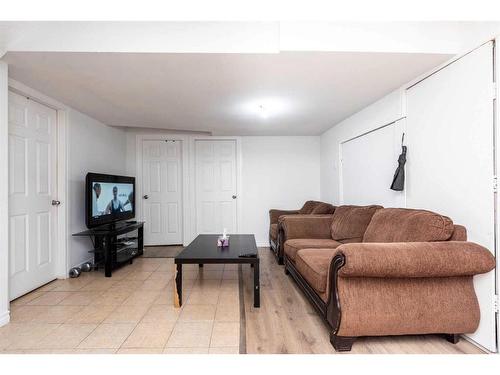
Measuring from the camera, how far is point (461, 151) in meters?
1.78

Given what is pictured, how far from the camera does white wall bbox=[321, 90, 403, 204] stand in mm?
2584

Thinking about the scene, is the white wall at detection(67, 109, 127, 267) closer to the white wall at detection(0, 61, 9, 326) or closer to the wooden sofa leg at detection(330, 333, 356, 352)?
the white wall at detection(0, 61, 9, 326)

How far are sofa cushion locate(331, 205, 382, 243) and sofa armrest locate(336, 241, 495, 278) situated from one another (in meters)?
1.16

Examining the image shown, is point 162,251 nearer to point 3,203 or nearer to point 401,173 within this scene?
point 3,203

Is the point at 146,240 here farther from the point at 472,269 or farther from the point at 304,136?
the point at 472,269

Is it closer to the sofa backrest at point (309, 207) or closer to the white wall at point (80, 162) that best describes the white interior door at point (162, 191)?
the white wall at point (80, 162)

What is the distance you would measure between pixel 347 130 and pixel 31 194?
12.3ft

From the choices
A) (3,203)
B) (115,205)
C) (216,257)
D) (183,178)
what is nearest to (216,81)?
(216,257)

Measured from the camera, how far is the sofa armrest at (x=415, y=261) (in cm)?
143

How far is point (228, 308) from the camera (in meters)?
2.20

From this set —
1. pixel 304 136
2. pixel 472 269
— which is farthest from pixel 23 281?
pixel 304 136

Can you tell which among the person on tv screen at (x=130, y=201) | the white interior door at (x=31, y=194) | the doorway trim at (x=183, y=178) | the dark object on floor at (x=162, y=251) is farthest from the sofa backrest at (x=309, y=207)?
the white interior door at (x=31, y=194)

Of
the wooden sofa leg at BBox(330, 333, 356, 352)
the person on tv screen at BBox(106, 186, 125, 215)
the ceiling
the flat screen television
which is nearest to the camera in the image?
the wooden sofa leg at BBox(330, 333, 356, 352)

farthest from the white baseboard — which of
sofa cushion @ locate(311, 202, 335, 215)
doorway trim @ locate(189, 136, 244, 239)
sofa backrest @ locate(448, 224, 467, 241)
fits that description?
sofa cushion @ locate(311, 202, 335, 215)
